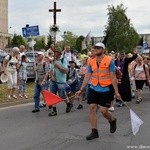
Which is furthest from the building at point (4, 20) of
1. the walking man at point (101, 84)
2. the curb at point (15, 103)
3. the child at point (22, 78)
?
the walking man at point (101, 84)

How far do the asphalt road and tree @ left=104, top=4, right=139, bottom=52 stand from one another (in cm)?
7368

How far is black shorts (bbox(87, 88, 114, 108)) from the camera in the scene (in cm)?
876

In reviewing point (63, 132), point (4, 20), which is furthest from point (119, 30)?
point (63, 132)

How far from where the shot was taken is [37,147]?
27.0 feet

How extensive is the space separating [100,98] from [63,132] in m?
1.44

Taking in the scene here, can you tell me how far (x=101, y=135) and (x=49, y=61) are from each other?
5.18m

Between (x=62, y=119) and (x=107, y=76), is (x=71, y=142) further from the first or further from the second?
(x=62, y=119)

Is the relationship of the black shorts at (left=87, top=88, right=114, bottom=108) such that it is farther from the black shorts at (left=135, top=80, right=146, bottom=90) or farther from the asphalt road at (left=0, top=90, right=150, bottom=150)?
the black shorts at (left=135, top=80, right=146, bottom=90)

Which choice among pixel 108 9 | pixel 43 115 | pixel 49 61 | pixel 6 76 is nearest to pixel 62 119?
pixel 43 115

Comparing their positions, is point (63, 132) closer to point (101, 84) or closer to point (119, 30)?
Answer: point (101, 84)

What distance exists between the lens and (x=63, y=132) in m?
9.77

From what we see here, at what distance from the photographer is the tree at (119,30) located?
86750mm

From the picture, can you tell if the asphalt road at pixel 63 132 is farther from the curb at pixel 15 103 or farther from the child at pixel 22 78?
the child at pixel 22 78

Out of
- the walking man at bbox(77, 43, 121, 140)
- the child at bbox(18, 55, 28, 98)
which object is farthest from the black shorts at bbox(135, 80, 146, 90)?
the walking man at bbox(77, 43, 121, 140)
